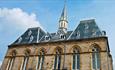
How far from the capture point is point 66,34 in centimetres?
2847

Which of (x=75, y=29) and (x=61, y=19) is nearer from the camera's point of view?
(x=75, y=29)

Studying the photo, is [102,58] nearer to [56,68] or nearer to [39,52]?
[56,68]

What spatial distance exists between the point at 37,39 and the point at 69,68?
30.2ft

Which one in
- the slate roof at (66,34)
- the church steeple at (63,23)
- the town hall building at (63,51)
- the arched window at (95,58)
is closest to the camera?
the arched window at (95,58)

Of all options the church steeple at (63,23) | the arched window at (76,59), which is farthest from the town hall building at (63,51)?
the church steeple at (63,23)

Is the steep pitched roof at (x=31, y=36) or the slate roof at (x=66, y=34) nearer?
the slate roof at (x=66, y=34)

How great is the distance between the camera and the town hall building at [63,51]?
2353 centimetres

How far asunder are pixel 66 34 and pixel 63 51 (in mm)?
4098

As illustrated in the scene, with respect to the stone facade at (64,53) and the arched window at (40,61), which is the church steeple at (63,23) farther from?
the arched window at (40,61)

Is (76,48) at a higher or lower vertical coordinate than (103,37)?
lower

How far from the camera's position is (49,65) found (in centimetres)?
2528

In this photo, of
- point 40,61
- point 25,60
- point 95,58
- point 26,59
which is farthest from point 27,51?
point 95,58

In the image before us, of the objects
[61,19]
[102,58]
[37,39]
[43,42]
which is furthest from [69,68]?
[61,19]

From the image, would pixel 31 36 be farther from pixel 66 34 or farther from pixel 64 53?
pixel 64 53
